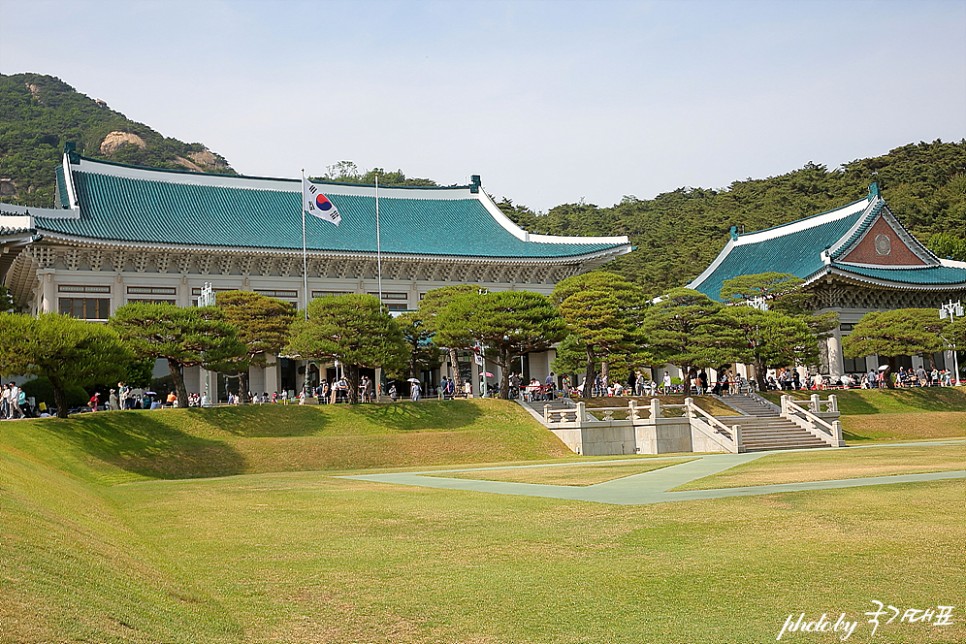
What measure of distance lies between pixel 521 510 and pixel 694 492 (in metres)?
3.43

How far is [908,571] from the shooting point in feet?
26.6

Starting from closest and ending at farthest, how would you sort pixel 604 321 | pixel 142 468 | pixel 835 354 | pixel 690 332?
pixel 142 468 → pixel 604 321 → pixel 690 332 → pixel 835 354

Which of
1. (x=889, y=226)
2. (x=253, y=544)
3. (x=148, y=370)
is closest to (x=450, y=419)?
(x=148, y=370)

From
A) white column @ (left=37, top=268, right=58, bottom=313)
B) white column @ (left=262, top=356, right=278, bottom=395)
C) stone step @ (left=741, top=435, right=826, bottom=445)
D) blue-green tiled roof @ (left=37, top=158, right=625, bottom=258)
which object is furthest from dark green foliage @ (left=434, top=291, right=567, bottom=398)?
white column @ (left=37, top=268, right=58, bottom=313)

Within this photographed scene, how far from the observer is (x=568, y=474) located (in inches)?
797

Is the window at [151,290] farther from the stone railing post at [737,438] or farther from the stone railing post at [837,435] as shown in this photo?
the stone railing post at [837,435]

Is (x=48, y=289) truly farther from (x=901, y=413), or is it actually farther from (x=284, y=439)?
(x=901, y=413)

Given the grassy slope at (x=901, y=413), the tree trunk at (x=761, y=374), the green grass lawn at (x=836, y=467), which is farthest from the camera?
the tree trunk at (x=761, y=374)

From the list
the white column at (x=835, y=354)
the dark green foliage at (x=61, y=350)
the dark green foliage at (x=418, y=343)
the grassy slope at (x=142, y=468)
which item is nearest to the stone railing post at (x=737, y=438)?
the grassy slope at (x=142, y=468)

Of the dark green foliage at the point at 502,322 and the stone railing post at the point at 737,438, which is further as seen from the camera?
the dark green foliage at the point at 502,322

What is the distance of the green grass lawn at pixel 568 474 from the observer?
61.1ft

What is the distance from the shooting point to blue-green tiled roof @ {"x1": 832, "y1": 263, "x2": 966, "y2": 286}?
52688 mm

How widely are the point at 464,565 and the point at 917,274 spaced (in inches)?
2123

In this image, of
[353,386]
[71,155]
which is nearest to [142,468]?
[353,386]
